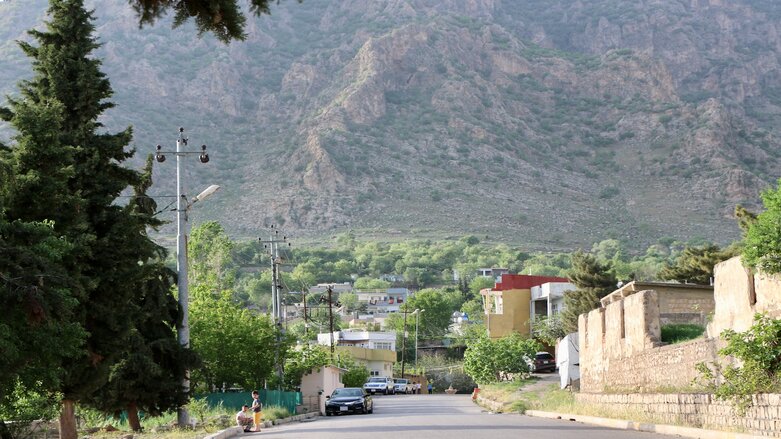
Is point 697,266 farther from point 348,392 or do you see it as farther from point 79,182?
point 79,182

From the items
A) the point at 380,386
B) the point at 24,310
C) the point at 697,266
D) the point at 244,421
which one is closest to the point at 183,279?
the point at 244,421

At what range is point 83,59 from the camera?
82.8ft

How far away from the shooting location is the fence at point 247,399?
41.3 metres

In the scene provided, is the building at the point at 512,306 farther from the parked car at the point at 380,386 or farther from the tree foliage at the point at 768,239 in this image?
the tree foliage at the point at 768,239

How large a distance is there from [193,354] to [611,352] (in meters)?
12.7

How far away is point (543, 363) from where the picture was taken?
74.2 meters

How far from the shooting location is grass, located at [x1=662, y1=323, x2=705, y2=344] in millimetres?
31688

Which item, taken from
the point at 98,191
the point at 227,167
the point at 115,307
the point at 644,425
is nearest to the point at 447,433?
the point at 644,425

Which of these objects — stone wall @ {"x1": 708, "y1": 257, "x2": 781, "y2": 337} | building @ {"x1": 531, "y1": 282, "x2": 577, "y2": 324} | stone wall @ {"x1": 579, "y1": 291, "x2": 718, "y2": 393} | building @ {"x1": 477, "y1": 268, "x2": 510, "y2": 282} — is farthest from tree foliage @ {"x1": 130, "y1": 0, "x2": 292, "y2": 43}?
building @ {"x1": 477, "y1": 268, "x2": 510, "y2": 282}

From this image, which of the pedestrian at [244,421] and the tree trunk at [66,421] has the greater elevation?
the tree trunk at [66,421]

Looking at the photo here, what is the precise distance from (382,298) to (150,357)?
13334cm

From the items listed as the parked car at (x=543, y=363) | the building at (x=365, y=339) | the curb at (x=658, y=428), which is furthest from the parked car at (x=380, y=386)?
the curb at (x=658, y=428)

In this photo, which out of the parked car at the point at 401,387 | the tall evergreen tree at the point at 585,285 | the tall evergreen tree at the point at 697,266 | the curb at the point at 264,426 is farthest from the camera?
the parked car at the point at 401,387

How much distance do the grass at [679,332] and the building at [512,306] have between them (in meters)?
55.2
